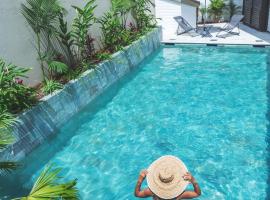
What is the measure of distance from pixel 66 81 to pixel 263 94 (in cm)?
658

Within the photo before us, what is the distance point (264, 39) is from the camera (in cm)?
1623

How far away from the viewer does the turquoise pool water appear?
21.1 feet

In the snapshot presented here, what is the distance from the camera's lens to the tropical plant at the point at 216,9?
2142cm

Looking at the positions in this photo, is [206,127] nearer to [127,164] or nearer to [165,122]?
[165,122]

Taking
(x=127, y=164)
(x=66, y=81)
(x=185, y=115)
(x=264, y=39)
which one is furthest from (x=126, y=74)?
(x=264, y=39)

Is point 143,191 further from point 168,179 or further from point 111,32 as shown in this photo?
point 111,32

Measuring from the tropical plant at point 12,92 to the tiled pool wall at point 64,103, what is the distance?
275 mm

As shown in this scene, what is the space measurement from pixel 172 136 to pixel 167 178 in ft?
14.8

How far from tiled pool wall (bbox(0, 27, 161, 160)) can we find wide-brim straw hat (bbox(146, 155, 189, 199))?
4.38 metres

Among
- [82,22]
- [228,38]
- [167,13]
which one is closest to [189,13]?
[167,13]

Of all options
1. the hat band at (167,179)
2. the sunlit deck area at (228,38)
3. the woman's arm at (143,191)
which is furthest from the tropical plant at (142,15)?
the hat band at (167,179)

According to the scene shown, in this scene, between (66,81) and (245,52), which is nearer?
(66,81)

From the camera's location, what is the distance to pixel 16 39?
878cm

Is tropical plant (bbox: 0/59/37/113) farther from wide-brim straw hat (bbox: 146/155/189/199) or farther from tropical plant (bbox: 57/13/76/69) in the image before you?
wide-brim straw hat (bbox: 146/155/189/199)
